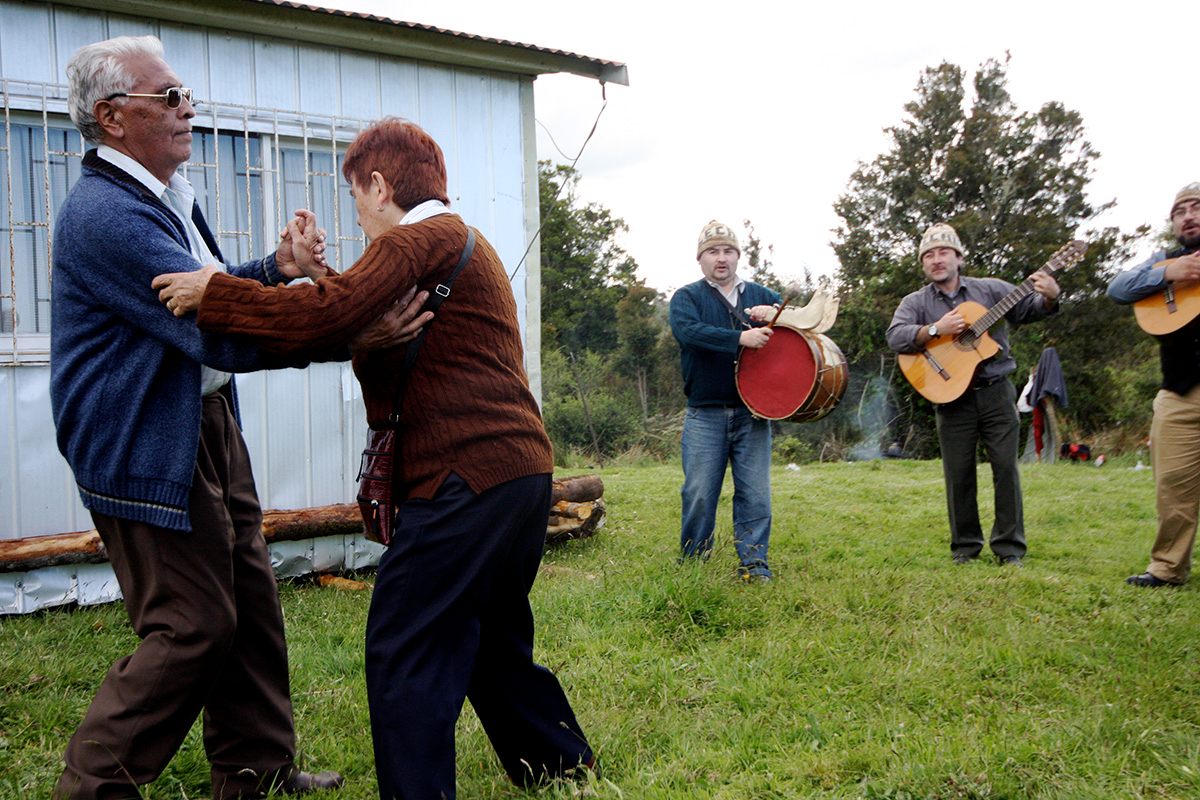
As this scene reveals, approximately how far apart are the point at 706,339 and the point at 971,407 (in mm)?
2121

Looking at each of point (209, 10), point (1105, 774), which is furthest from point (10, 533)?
point (1105, 774)

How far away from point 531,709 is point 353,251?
4234 mm

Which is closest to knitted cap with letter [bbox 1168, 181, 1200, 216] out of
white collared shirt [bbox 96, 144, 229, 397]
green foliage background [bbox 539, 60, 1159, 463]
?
white collared shirt [bbox 96, 144, 229, 397]

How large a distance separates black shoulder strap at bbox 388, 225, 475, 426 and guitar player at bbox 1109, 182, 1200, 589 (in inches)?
194

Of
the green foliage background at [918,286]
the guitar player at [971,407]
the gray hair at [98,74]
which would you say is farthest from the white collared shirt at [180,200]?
the green foliage background at [918,286]

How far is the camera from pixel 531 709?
2.95 metres

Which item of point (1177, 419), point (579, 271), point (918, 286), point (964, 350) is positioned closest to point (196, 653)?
point (964, 350)

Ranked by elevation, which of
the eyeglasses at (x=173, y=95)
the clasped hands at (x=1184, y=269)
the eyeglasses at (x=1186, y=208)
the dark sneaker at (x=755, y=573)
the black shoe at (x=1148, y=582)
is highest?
the eyeglasses at (x=1186, y=208)

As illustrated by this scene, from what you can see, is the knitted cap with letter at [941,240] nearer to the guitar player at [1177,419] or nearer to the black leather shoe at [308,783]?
the guitar player at [1177,419]

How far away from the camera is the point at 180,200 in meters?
2.92

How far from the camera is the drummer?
588 cm

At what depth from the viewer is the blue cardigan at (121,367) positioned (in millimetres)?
2543

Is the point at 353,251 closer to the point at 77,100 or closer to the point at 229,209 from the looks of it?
the point at 229,209

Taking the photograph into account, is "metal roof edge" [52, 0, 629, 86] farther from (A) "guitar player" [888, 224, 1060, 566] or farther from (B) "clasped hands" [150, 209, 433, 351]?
(B) "clasped hands" [150, 209, 433, 351]
